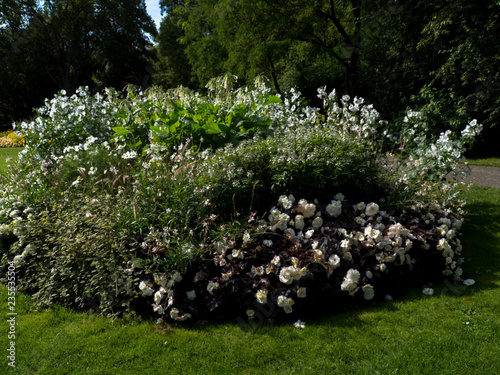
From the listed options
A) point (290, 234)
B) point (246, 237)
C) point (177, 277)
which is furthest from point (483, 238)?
point (177, 277)

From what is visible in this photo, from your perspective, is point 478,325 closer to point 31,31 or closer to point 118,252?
point 118,252

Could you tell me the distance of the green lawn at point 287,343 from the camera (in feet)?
8.21

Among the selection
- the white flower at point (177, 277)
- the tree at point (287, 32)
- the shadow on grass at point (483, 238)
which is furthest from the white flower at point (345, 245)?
the tree at point (287, 32)

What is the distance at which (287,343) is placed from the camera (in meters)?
2.73

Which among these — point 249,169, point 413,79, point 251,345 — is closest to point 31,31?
point 413,79

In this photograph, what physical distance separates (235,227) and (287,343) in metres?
1.28

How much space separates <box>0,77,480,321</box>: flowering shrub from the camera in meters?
3.16

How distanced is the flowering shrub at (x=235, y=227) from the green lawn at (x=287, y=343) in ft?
0.65

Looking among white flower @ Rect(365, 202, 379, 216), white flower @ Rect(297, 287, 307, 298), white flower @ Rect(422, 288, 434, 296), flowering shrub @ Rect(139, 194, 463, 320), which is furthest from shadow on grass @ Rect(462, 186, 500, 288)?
white flower @ Rect(297, 287, 307, 298)

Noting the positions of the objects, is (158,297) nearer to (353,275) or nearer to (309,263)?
(309,263)

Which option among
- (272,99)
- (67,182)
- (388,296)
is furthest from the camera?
(272,99)

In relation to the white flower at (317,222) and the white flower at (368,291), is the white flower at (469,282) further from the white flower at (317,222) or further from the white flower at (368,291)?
the white flower at (317,222)

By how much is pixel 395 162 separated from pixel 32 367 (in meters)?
4.75

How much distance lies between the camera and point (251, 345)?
2.73 metres
